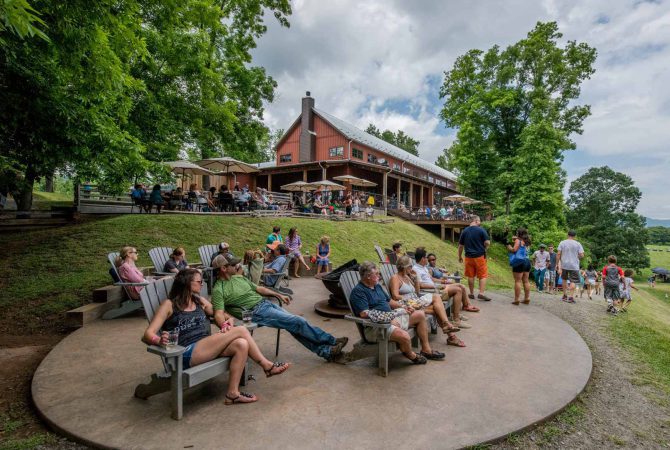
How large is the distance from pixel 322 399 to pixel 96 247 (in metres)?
8.19

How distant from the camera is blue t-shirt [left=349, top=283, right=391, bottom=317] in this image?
379 centimetres

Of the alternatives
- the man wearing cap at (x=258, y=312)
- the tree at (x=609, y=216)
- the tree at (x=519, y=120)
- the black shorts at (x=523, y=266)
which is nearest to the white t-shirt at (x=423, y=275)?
the man wearing cap at (x=258, y=312)

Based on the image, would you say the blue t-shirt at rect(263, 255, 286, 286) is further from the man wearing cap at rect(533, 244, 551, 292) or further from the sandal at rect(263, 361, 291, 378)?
the man wearing cap at rect(533, 244, 551, 292)

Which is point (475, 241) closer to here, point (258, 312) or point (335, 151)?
point (258, 312)

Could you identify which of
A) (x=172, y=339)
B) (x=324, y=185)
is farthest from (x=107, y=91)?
(x=324, y=185)

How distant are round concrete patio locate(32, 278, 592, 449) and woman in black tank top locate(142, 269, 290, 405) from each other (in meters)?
0.26

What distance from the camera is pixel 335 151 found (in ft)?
94.0

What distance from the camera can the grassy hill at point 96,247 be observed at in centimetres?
591


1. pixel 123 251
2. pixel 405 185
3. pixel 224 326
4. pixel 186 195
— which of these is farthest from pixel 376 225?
pixel 405 185

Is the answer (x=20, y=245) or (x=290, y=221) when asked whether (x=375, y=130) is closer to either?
(x=290, y=221)

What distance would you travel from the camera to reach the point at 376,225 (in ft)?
59.7

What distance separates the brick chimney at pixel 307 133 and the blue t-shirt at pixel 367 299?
26.3 metres

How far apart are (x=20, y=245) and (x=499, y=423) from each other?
10.9 m

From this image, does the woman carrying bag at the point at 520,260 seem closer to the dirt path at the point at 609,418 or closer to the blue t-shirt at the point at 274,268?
the dirt path at the point at 609,418
